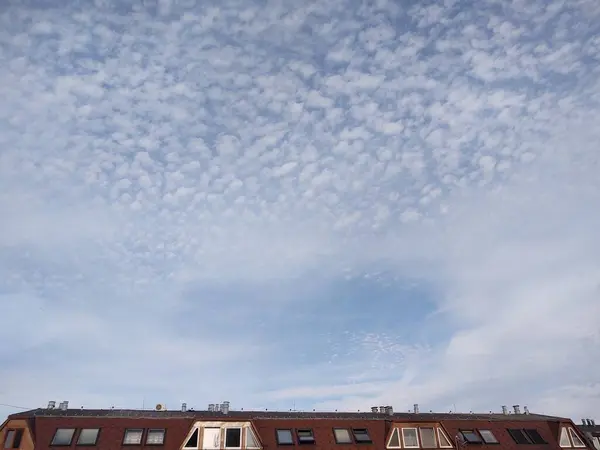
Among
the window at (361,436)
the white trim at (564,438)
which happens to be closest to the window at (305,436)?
the window at (361,436)

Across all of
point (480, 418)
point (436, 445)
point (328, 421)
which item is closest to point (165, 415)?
point (328, 421)

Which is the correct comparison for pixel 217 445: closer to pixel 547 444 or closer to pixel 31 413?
pixel 31 413

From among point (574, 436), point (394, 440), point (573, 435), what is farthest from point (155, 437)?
point (574, 436)

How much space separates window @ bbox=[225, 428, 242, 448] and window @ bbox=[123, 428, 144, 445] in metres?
8.32

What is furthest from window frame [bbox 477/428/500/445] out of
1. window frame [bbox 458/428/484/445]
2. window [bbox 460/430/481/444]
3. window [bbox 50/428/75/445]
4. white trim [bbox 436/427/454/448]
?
window [bbox 50/428/75/445]

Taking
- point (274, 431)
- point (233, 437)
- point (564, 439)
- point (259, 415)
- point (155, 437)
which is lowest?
point (564, 439)

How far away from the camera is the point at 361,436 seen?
55.7 metres

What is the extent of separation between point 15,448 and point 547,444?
5743 cm

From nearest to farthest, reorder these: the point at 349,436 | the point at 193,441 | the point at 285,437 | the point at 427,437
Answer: the point at 193,441
the point at 285,437
the point at 349,436
the point at 427,437

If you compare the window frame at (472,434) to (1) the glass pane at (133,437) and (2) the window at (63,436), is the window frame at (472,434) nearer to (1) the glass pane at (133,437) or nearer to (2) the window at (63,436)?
(1) the glass pane at (133,437)

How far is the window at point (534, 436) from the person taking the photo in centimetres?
6075

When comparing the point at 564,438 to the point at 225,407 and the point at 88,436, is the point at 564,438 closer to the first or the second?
the point at 225,407

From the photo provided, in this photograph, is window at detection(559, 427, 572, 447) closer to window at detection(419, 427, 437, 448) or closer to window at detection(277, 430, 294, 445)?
window at detection(419, 427, 437, 448)

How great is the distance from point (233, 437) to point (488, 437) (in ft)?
97.5
